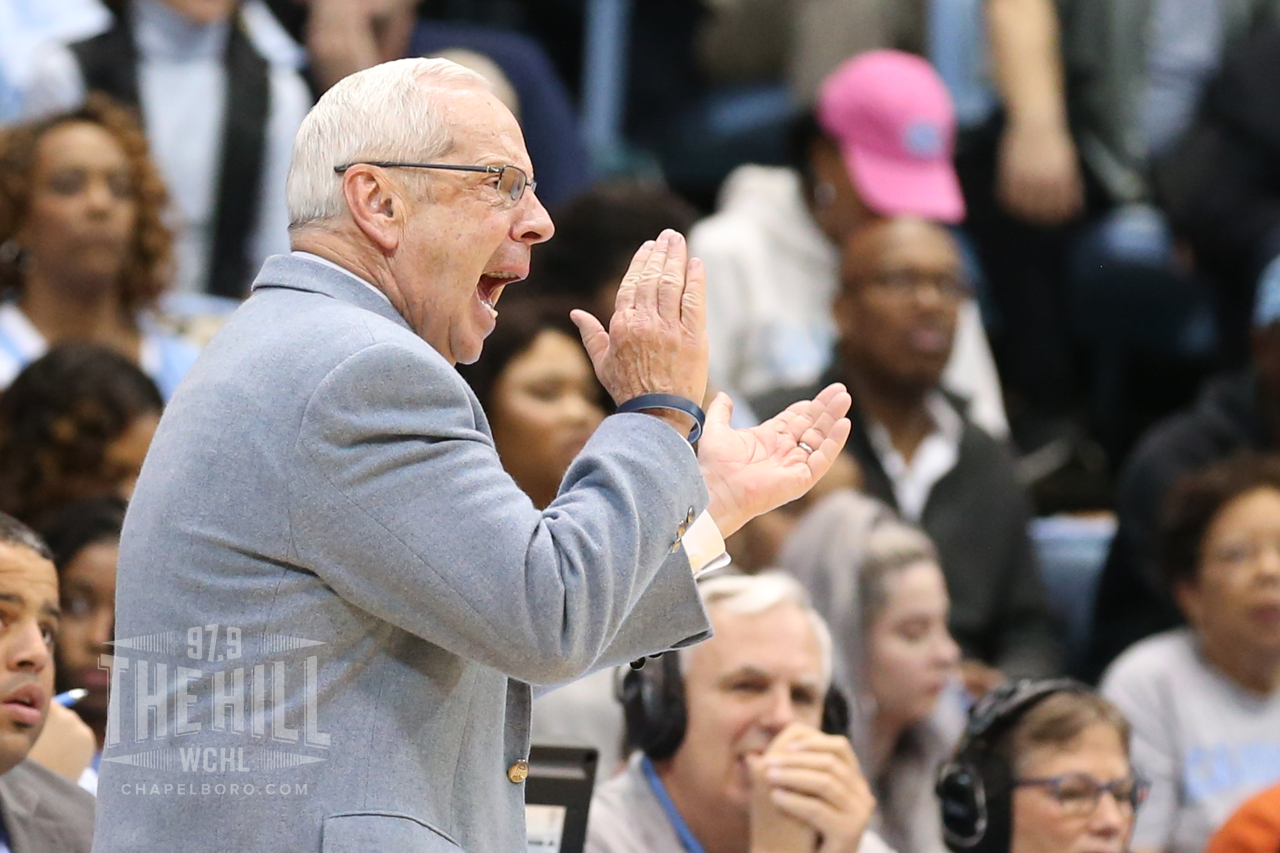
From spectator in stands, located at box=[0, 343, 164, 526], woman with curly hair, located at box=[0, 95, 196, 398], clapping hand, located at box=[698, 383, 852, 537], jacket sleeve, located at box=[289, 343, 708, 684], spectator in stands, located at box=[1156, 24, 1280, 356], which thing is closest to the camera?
jacket sleeve, located at box=[289, 343, 708, 684]

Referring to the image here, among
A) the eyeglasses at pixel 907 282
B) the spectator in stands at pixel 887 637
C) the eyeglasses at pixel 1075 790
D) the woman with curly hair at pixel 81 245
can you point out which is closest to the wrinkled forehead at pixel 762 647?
the eyeglasses at pixel 1075 790

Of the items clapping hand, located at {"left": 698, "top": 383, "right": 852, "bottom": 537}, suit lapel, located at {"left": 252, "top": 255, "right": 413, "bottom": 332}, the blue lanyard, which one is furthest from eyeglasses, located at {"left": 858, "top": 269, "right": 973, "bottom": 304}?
suit lapel, located at {"left": 252, "top": 255, "right": 413, "bottom": 332}

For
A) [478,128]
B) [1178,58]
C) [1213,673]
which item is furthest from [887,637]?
[1178,58]

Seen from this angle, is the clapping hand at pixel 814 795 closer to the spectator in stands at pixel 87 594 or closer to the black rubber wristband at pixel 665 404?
the spectator in stands at pixel 87 594

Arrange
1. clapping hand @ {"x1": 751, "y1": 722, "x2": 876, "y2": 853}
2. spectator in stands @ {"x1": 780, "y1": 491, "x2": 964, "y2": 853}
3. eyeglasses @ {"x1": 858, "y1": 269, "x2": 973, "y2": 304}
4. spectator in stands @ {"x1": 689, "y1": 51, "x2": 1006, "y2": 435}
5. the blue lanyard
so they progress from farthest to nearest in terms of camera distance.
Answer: spectator in stands @ {"x1": 689, "y1": 51, "x2": 1006, "y2": 435} → eyeglasses @ {"x1": 858, "y1": 269, "x2": 973, "y2": 304} → spectator in stands @ {"x1": 780, "y1": 491, "x2": 964, "y2": 853} → the blue lanyard → clapping hand @ {"x1": 751, "y1": 722, "x2": 876, "y2": 853}

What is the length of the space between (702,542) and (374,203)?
40 centimetres

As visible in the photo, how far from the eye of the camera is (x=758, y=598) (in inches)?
109

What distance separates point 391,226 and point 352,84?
0.13 m

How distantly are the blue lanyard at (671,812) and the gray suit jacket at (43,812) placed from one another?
836mm

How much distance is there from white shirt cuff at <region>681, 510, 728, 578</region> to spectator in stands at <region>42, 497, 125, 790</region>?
3.54 feet

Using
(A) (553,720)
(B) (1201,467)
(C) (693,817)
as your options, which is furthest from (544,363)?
(B) (1201,467)

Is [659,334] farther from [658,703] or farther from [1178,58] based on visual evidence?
[1178,58]

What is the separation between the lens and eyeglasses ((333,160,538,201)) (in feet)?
5.36

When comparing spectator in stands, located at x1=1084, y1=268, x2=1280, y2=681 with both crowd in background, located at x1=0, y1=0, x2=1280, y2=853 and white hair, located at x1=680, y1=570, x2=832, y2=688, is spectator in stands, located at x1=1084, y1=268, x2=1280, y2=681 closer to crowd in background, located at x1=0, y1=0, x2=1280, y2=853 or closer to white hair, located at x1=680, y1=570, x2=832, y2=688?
crowd in background, located at x1=0, y1=0, x2=1280, y2=853
